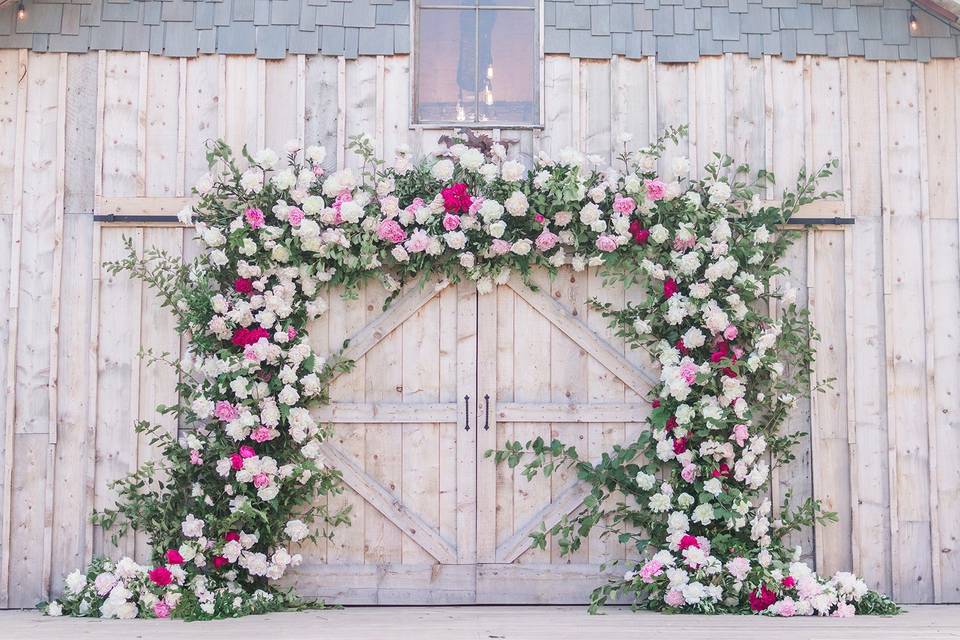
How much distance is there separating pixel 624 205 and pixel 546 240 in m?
0.48

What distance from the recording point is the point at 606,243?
229 inches

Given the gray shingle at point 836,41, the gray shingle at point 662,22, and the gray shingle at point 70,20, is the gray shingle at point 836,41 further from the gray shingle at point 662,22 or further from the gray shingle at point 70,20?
the gray shingle at point 70,20

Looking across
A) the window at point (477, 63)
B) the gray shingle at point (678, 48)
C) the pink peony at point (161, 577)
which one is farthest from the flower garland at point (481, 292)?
the gray shingle at point (678, 48)

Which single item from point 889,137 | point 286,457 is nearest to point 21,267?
point 286,457

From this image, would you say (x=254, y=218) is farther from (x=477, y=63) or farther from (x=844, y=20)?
(x=844, y=20)

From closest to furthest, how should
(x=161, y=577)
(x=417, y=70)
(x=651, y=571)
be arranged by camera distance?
(x=161, y=577)
(x=651, y=571)
(x=417, y=70)

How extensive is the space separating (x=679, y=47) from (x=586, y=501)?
2.67 m

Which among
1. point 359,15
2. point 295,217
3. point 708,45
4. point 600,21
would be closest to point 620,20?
point 600,21

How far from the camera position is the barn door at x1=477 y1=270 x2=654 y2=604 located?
5.88m

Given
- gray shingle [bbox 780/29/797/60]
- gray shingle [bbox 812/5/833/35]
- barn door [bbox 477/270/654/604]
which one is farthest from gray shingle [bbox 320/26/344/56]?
gray shingle [bbox 812/5/833/35]

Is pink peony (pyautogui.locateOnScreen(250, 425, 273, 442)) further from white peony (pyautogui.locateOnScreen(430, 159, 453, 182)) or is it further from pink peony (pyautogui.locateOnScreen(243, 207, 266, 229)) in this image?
white peony (pyautogui.locateOnScreen(430, 159, 453, 182))

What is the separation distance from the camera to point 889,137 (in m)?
6.12

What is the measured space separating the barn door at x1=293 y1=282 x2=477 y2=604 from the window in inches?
41.8

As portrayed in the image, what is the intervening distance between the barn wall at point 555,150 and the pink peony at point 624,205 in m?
0.43
